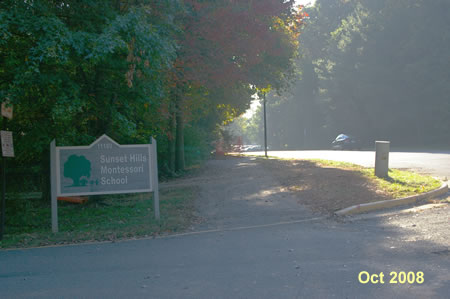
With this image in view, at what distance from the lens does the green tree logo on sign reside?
372 inches

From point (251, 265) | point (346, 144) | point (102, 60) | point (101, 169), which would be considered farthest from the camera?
point (346, 144)

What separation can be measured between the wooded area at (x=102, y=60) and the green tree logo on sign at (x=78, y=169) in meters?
0.84

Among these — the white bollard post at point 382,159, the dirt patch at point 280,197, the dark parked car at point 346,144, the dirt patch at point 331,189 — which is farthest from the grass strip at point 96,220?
the dark parked car at point 346,144

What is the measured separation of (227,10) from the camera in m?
17.4

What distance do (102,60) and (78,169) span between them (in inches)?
90.1

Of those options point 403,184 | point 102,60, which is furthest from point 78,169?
point 403,184

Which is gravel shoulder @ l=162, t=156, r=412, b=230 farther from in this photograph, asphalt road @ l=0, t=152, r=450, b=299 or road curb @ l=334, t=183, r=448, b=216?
asphalt road @ l=0, t=152, r=450, b=299

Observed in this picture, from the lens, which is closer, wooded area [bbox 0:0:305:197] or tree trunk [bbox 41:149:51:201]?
wooded area [bbox 0:0:305:197]

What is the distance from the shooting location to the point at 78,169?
31.1 ft

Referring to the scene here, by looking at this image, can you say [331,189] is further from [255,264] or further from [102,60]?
[102,60]

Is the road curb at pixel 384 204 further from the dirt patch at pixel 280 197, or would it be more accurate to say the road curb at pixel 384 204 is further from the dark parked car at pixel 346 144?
the dark parked car at pixel 346 144

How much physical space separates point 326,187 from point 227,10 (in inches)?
324

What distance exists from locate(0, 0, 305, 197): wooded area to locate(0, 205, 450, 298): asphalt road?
3.11m

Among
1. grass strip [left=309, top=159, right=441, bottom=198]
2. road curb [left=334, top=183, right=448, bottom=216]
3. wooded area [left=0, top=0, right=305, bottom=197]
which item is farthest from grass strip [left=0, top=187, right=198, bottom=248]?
grass strip [left=309, top=159, right=441, bottom=198]
